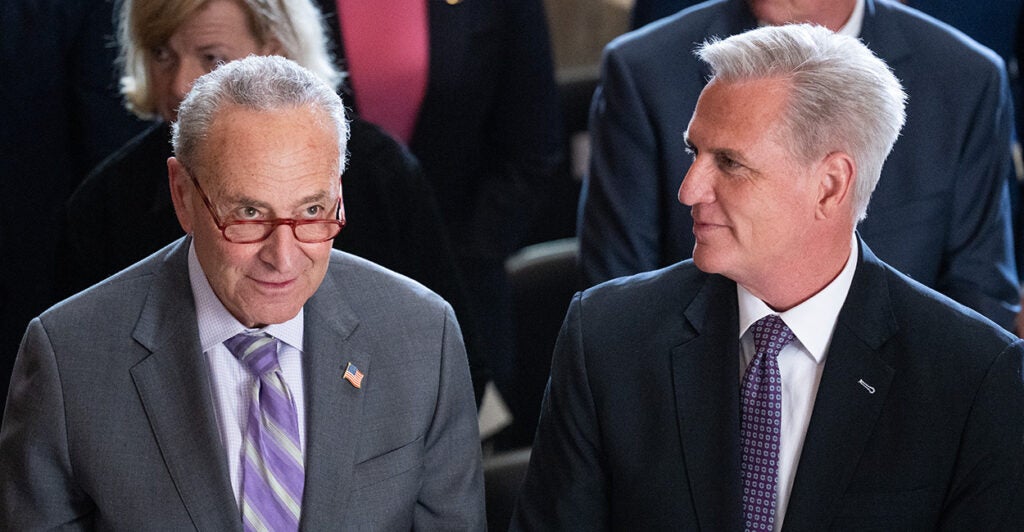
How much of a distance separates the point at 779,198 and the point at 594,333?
373 mm

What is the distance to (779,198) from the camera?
8.00 feet

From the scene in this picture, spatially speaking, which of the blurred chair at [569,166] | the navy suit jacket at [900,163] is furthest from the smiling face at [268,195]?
the blurred chair at [569,166]

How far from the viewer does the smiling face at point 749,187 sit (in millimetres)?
2426

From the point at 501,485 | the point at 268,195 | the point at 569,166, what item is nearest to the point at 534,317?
the point at 501,485

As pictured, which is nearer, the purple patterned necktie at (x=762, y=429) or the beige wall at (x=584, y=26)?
the purple patterned necktie at (x=762, y=429)

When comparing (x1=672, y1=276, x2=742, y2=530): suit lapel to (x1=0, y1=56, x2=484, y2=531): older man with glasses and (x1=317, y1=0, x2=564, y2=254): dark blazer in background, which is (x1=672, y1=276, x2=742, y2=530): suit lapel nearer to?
(x1=0, y1=56, x2=484, y2=531): older man with glasses

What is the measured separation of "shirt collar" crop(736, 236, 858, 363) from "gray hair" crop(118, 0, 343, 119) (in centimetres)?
104

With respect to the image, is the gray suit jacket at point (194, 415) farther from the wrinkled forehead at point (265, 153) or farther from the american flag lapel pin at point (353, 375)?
the wrinkled forehead at point (265, 153)

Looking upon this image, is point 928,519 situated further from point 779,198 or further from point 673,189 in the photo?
point 673,189

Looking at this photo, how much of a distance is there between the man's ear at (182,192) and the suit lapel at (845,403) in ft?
3.40

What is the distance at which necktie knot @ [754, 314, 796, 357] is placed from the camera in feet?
8.05

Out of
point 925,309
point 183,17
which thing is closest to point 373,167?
point 183,17

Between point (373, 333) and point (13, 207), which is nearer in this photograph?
point (373, 333)

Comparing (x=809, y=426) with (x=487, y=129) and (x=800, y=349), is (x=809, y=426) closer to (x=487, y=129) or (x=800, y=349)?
(x=800, y=349)
